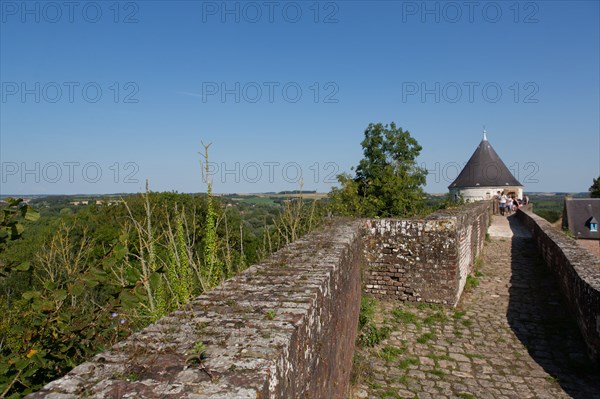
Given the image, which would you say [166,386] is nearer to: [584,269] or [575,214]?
[584,269]

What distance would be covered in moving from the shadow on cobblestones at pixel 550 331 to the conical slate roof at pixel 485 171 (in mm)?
35244

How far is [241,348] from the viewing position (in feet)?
5.91

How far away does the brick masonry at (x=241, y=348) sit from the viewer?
4.84 ft

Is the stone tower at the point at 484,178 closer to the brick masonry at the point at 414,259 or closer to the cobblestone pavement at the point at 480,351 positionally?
the cobblestone pavement at the point at 480,351

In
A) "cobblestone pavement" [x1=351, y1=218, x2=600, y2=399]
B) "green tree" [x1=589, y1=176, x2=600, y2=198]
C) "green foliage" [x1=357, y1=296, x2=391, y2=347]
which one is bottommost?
"cobblestone pavement" [x1=351, y1=218, x2=600, y2=399]

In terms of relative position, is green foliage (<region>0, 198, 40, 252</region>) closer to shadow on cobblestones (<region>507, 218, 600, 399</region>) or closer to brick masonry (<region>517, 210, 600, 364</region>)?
shadow on cobblestones (<region>507, 218, 600, 399</region>)

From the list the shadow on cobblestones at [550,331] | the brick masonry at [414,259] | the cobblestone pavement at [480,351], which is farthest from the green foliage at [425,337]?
the shadow on cobblestones at [550,331]

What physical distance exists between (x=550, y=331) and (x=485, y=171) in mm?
40777

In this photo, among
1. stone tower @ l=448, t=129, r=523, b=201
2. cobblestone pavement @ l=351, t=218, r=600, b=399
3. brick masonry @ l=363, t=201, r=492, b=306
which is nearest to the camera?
cobblestone pavement @ l=351, t=218, r=600, b=399

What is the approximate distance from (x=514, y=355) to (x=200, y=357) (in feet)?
18.0

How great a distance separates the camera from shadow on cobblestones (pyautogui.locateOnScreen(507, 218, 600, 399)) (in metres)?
4.89

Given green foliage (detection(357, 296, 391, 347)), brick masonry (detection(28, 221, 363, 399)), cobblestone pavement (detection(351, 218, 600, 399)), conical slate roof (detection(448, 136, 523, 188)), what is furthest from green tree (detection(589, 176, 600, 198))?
brick masonry (detection(28, 221, 363, 399))

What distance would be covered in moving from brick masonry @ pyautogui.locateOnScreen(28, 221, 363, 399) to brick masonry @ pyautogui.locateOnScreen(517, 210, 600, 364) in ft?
13.0

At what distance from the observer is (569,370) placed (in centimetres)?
513
